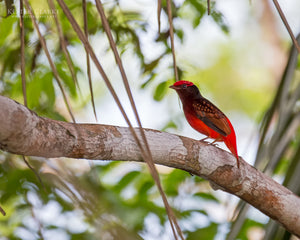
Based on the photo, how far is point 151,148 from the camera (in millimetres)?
1953

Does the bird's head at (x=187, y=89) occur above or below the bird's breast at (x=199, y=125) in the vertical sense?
above

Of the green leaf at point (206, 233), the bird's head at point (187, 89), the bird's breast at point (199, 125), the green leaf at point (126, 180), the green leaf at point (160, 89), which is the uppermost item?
the bird's head at point (187, 89)

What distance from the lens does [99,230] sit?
163 cm

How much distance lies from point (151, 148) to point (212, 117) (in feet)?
3.53

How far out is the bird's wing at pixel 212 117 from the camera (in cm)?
290

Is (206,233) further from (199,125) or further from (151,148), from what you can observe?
(151,148)

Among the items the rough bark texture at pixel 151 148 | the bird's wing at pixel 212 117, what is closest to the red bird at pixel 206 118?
the bird's wing at pixel 212 117

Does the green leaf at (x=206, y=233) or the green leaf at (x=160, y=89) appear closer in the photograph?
the green leaf at (x=206, y=233)

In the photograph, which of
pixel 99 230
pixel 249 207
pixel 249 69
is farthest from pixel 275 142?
pixel 249 69

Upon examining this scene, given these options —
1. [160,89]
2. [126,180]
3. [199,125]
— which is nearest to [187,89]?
[160,89]

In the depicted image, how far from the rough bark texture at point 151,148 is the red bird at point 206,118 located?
0.52m

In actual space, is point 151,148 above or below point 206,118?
below

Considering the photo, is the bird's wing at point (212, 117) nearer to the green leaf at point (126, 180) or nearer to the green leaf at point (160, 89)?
the green leaf at point (160, 89)

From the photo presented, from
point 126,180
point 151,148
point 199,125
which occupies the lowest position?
point 151,148
